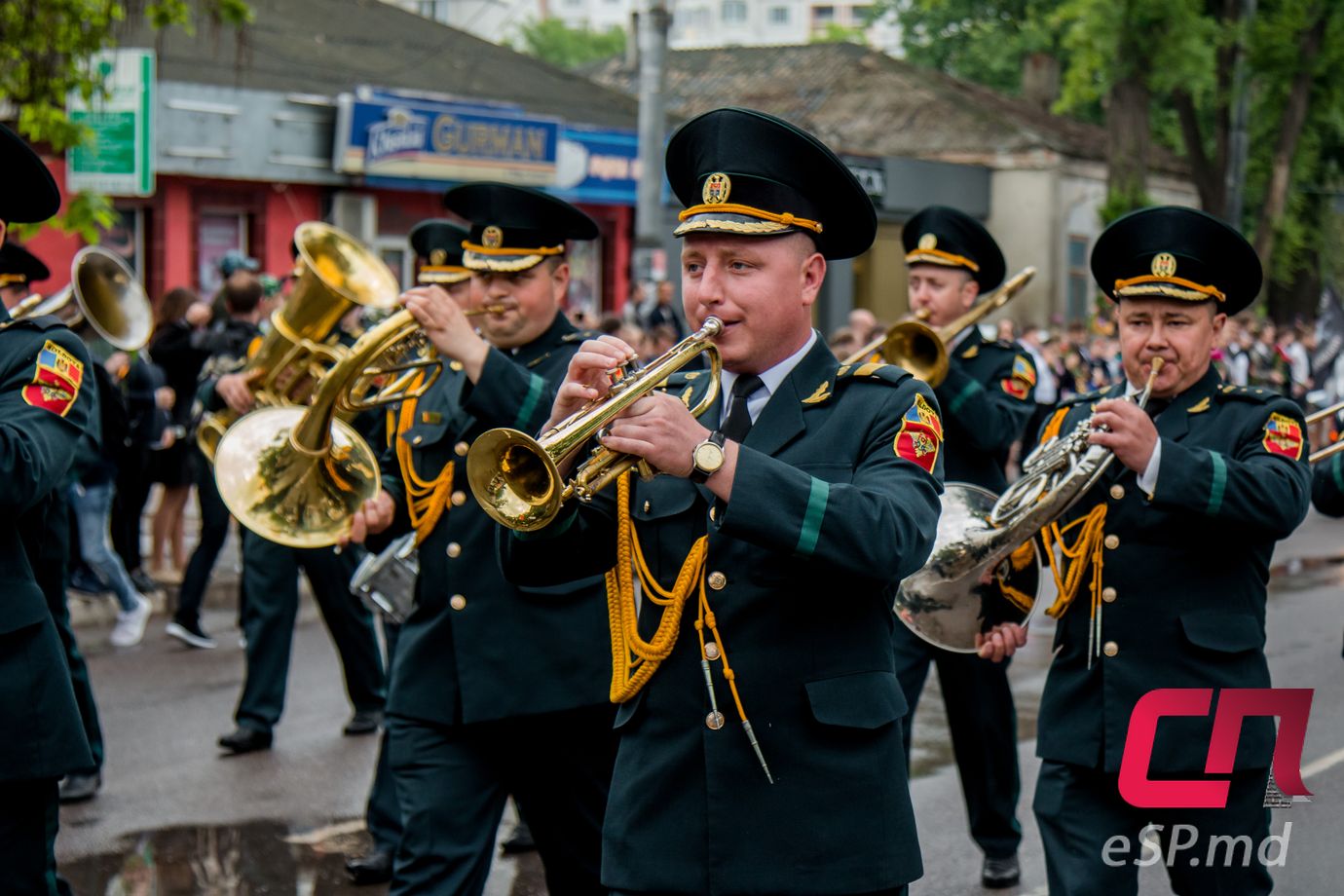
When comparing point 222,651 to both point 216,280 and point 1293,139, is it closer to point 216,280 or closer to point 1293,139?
point 216,280

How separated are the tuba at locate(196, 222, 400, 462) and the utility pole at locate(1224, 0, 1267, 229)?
18860 mm

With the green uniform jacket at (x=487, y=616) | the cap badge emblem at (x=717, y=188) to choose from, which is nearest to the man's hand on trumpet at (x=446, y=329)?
the green uniform jacket at (x=487, y=616)

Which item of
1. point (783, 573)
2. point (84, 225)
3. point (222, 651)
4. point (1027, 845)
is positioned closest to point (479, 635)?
point (783, 573)

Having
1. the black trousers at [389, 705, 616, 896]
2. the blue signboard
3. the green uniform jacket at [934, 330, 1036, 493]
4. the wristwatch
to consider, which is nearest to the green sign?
the green uniform jacket at [934, 330, 1036, 493]

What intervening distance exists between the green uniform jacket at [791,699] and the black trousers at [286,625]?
4.61 m

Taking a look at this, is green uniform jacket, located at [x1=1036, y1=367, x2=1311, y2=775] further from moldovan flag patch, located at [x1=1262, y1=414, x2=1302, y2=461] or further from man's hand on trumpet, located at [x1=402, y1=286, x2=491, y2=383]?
man's hand on trumpet, located at [x1=402, y1=286, x2=491, y2=383]

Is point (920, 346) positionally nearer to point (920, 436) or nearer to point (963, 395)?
point (963, 395)

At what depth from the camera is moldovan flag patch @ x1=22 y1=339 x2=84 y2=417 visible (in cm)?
418

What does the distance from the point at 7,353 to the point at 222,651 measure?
5900mm

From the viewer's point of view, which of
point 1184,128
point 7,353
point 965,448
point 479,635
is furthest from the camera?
point 1184,128

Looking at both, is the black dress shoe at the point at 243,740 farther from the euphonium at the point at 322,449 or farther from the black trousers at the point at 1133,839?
the black trousers at the point at 1133,839

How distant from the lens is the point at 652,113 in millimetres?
16812

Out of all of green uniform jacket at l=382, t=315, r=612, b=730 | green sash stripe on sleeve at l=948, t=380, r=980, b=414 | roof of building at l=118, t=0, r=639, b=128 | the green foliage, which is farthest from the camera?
the green foliage

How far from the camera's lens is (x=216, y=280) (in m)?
19.7
